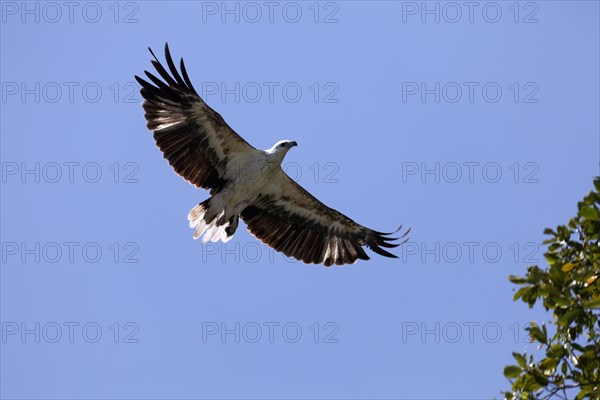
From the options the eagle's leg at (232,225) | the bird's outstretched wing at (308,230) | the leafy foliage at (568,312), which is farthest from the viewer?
the bird's outstretched wing at (308,230)

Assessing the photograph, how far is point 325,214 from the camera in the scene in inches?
573

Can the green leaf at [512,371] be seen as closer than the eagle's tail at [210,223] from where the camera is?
Yes

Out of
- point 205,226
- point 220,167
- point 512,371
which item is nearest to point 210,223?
point 205,226

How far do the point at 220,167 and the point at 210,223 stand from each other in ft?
2.93

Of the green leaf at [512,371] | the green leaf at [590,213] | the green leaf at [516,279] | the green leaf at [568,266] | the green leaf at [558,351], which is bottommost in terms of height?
the green leaf at [512,371]

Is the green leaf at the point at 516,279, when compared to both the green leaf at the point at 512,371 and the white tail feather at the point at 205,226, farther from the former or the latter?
the white tail feather at the point at 205,226

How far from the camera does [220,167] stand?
13.5 meters

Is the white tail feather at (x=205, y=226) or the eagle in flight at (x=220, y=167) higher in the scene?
the eagle in flight at (x=220, y=167)

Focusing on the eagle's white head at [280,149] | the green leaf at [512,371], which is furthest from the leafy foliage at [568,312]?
the eagle's white head at [280,149]

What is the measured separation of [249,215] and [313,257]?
1328mm

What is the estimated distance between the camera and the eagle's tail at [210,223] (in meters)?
13.5

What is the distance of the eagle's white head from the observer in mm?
13148

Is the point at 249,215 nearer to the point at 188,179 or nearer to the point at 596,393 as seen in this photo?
the point at 188,179

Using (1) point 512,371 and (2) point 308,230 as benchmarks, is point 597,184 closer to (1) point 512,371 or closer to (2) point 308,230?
(1) point 512,371
